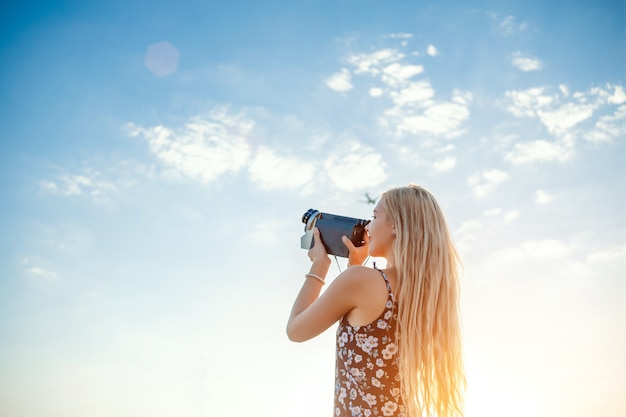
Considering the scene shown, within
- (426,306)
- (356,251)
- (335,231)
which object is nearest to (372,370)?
(426,306)

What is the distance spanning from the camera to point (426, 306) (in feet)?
11.0

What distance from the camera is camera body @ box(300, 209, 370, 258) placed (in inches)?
158

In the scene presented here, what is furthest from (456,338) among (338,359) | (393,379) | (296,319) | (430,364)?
(296,319)

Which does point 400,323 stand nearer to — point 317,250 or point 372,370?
point 372,370

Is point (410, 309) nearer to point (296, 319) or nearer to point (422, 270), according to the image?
point (422, 270)

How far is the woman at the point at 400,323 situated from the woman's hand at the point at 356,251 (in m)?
0.47

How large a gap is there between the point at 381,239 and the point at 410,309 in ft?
1.70

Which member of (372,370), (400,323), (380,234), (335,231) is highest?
(335,231)

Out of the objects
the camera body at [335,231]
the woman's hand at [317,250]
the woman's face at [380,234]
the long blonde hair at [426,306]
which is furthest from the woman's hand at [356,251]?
the long blonde hair at [426,306]

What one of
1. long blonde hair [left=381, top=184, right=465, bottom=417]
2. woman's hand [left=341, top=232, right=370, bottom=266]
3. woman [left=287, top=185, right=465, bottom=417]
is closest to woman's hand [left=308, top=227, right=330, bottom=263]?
woman's hand [left=341, top=232, right=370, bottom=266]

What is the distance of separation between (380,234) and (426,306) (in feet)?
1.83

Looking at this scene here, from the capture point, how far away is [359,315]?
330cm

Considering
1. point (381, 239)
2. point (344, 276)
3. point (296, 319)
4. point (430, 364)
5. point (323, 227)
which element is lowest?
point (430, 364)

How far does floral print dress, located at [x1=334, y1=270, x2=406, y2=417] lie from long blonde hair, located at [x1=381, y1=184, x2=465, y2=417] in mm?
54
